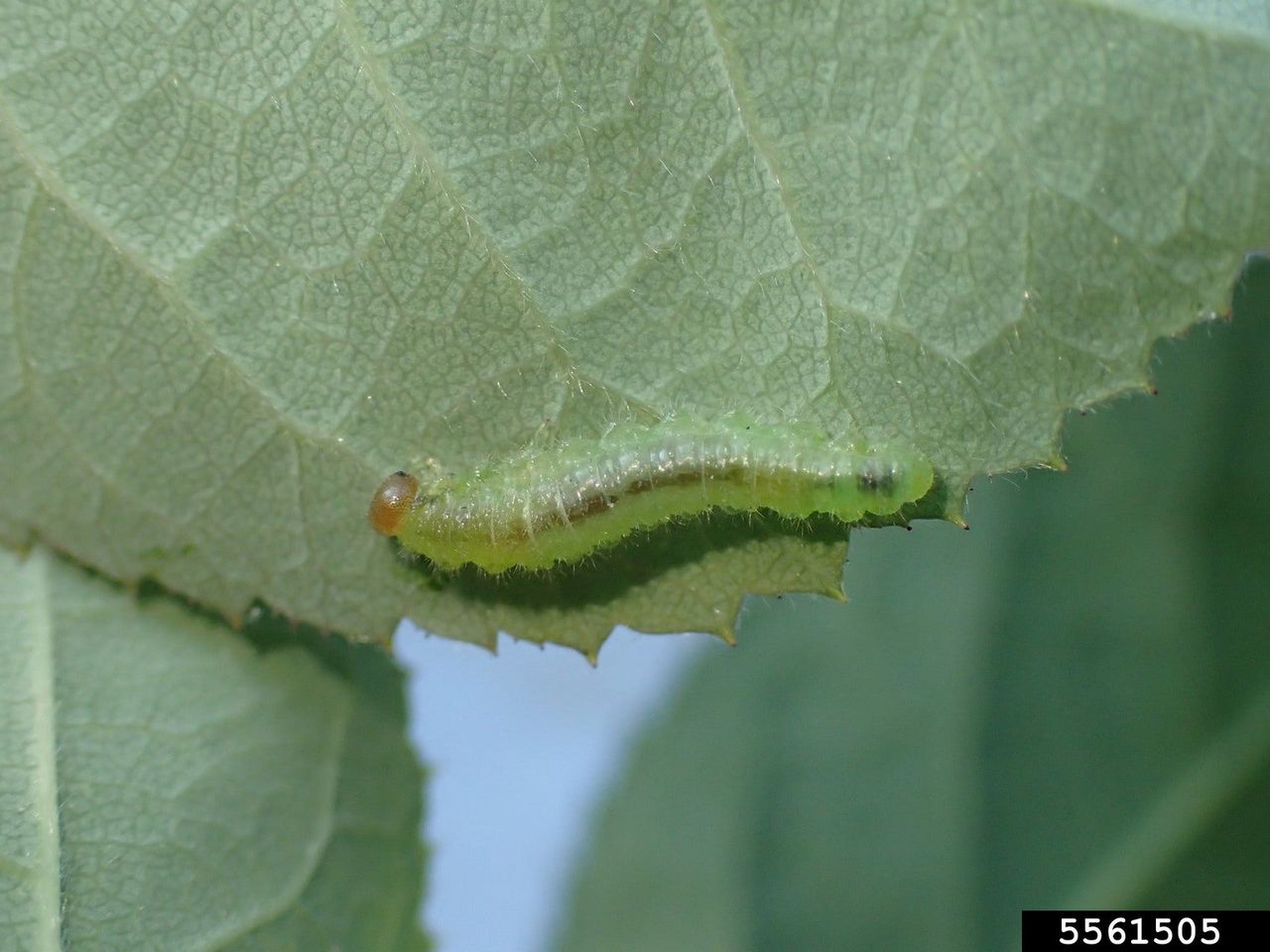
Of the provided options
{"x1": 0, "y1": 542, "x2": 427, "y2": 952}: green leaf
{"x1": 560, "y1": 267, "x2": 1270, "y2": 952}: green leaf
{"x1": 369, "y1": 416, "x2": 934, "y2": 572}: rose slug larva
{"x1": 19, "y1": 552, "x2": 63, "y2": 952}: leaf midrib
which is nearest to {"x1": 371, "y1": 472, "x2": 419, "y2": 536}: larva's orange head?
{"x1": 369, "y1": 416, "x2": 934, "y2": 572}: rose slug larva

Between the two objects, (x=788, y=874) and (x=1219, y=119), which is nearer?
(x=1219, y=119)

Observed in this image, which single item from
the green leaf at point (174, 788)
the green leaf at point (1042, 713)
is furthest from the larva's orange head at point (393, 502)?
the green leaf at point (1042, 713)

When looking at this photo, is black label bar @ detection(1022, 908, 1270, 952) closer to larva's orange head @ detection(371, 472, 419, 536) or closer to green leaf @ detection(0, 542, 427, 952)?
green leaf @ detection(0, 542, 427, 952)

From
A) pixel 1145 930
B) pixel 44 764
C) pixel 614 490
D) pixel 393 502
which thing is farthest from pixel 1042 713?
pixel 44 764

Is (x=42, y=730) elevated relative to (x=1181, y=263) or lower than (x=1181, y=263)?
lower

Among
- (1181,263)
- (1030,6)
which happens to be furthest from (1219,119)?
(1030,6)

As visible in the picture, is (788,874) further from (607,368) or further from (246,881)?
(607,368)

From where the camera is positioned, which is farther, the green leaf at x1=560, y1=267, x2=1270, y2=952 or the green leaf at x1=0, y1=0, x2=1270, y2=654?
the green leaf at x1=560, y1=267, x2=1270, y2=952
